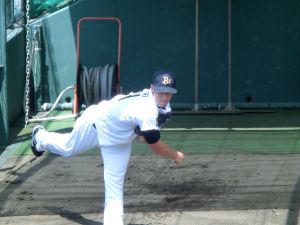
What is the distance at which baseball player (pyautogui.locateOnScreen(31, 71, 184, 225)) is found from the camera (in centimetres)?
496

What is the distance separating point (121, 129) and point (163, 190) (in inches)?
69.8

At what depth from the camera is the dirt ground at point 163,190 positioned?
5996mm

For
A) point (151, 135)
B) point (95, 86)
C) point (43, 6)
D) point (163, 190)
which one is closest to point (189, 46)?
point (95, 86)

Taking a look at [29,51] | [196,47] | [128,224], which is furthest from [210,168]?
[29,51]

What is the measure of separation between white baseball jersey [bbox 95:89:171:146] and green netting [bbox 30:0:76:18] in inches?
252

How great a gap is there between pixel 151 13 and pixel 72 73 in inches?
→ 65.0

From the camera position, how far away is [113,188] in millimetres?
5254

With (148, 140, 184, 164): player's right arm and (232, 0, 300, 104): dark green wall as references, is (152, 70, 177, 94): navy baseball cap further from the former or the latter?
(232, 0, 300, 104): dark green wall

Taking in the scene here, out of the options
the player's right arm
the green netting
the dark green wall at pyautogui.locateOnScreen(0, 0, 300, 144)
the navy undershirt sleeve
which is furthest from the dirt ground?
the green netting

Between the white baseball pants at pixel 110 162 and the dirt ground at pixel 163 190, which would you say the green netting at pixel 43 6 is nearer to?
the dirt ground at pixel 163 190

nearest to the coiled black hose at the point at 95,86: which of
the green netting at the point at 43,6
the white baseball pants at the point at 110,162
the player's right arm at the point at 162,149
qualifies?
the green netting at the point at 43,6

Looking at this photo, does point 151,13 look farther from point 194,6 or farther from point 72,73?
point 72,73

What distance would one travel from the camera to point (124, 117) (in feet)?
16.7

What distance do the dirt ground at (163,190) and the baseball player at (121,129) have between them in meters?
0.70
